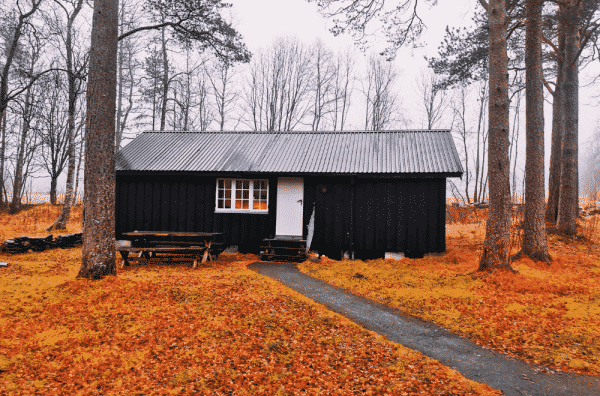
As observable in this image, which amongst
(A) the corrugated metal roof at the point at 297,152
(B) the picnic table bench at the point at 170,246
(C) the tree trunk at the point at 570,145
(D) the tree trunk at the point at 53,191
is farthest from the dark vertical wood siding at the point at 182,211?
(D) the tree trunk at the point at 53,191

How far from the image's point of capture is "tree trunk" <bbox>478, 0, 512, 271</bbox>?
24.4 feet

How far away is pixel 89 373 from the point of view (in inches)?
139

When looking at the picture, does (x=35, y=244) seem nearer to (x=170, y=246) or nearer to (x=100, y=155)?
(x=170, y=246)

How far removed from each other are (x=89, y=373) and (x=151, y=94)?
22540mm

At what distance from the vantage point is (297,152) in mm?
12297

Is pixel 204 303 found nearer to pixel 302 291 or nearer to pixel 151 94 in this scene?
pixel 302 291

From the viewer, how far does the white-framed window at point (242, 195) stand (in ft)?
38.3

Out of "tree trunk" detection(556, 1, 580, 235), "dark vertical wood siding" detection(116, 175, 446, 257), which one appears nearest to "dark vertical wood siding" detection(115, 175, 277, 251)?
"dark vertical wood siding" detection(116, 175, 446, 257)

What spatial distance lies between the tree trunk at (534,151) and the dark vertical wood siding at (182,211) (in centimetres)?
723

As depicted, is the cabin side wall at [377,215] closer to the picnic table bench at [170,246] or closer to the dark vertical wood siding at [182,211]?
the dark vertical wood siding at [182,211]

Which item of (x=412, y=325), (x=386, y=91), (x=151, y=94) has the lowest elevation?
(x=412, y=325)

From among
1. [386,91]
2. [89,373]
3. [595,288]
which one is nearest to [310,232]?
[595,288]

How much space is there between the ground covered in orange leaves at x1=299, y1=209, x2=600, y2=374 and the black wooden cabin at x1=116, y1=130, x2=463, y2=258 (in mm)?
1233

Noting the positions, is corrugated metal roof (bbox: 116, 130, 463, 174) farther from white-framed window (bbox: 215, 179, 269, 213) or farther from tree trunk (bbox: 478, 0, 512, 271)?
tree trunk (bbox: 478, 0, 512, 271)
